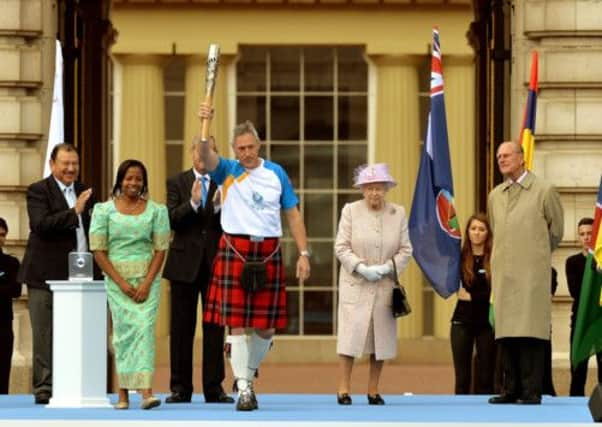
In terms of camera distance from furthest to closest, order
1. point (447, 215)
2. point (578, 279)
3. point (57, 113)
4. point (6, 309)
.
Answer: point (57, 113) < point (578, 279) < point (6, 309) < point (447, 215)

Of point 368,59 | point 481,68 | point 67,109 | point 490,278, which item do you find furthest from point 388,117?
point 490,278

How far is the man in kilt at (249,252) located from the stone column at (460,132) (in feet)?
50.6

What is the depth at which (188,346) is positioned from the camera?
18312mm

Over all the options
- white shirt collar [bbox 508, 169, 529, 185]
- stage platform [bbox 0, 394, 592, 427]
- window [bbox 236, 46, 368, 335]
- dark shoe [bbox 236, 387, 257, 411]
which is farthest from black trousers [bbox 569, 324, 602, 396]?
window [bbox 236, 46, 368, 335]

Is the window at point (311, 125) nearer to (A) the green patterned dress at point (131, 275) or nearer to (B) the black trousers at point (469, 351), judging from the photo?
(B) the black trousers at point (469, 351)

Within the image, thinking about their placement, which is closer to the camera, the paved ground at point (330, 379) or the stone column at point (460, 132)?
the paved ground at point (330, 379)

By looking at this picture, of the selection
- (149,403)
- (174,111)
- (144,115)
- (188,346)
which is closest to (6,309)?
(188,346)

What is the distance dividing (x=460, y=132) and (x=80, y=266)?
15.9m

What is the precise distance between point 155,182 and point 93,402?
15444mm

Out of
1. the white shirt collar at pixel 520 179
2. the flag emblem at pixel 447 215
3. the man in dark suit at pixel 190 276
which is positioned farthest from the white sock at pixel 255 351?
the flag emblem at pixel 447 215

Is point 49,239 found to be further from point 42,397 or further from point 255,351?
point 255,351

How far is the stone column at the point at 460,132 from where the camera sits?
3278 centimetres

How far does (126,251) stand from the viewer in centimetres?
1738

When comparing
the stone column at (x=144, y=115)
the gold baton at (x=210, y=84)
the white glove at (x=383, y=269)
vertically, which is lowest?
the white glove at (x=383, y=269)
